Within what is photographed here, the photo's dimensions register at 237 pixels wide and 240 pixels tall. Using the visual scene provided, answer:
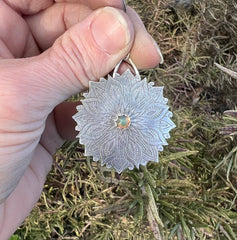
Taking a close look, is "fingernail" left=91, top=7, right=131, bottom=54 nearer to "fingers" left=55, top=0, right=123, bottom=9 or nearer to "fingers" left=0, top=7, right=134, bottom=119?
"fingers" left=0, top=7, right=134, bottom=119

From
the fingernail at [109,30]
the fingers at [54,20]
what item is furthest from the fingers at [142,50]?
the fingers at [54,20]

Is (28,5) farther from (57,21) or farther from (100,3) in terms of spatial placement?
(100,3)

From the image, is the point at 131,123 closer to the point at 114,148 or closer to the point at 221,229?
the point at 114,148

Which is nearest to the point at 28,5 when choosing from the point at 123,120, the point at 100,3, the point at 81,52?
the point at 100,3

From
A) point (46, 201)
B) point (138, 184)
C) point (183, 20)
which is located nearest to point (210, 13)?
point (183, 20)

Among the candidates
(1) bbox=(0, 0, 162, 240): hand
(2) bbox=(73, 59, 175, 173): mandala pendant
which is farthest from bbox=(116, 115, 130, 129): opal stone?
(1) bbox=(0, 0, 162, 240): hand
